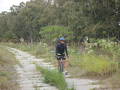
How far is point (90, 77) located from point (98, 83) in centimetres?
144

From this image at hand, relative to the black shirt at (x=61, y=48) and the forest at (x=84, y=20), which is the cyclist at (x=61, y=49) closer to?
the black shirt at (x=61, y=48)

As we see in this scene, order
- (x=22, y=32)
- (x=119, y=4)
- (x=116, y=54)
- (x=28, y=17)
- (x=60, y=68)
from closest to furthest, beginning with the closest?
(x=60, y=68), (x=116, y=54), (x=119, y=4), (x=28, y=17), (x=22, y=32)

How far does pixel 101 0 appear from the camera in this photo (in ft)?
67.2

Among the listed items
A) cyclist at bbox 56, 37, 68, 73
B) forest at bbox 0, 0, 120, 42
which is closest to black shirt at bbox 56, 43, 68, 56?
cyclist at bbox 56, 37, 68, 73

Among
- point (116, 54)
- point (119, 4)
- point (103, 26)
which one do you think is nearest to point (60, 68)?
point (116, 54)

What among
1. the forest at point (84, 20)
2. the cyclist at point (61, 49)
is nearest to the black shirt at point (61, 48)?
the cyclist at point (61, 49)

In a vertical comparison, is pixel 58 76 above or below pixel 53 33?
above

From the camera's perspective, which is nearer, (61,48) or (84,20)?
(61,48)

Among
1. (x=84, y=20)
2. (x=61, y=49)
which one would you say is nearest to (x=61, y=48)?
(x=61, y=49)

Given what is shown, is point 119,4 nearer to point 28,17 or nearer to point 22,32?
point 28,17

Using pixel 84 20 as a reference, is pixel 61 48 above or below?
above

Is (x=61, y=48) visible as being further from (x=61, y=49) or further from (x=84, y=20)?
(x=84, y=20)

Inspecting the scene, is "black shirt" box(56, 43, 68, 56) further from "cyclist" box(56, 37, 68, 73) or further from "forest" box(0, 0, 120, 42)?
"forest" box(0, 0, 120, 42)

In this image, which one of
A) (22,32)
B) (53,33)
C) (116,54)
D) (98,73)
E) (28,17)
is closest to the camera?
(98,73)
